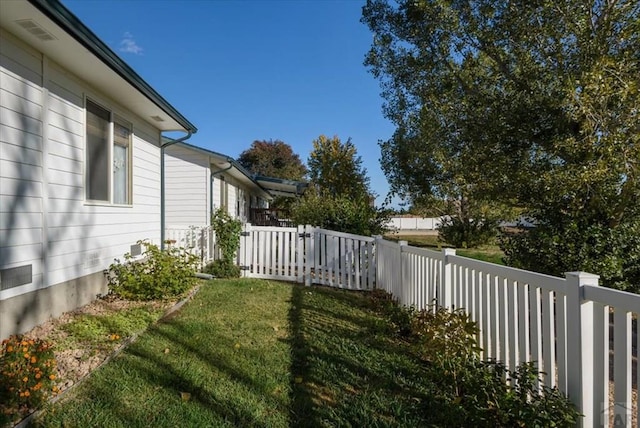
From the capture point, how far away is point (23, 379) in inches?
97.1

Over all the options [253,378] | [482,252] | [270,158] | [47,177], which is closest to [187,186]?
[47,177]

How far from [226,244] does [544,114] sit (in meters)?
6.50

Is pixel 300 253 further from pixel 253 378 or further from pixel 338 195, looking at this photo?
pixel 338 195

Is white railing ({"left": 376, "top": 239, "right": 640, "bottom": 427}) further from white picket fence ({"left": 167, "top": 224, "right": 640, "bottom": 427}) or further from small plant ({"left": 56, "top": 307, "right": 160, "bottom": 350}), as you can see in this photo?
small plant ({"left": 56, "top": 307, "right": 160, "bottom": 350})

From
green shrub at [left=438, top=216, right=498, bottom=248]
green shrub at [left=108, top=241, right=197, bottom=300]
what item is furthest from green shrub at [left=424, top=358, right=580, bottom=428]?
green shrub at [left=438, top=216, right=498, bottom=248]

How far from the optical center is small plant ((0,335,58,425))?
2.44 meters

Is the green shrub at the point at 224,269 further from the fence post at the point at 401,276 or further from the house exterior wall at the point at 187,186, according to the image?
the fence post at the point at 401,276

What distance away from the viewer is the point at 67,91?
183 inches

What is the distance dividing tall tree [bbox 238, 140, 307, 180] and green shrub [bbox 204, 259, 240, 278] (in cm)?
3574

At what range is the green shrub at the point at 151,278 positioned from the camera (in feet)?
18.0

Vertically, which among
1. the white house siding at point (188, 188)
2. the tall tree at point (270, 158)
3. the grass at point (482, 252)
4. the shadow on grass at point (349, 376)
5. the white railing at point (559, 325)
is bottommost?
the grass at point (482, 252)

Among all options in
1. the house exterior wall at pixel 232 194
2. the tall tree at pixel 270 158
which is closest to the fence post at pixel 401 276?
the house exterior wall at pixel 232 194

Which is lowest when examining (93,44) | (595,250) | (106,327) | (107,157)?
(106,327)

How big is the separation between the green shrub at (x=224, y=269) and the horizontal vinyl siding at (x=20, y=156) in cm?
419
